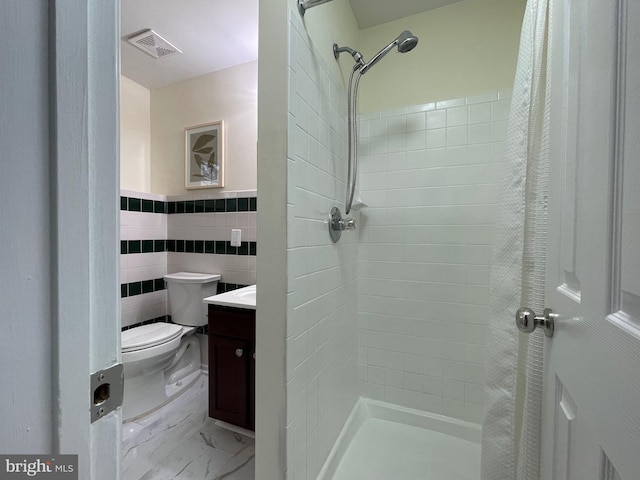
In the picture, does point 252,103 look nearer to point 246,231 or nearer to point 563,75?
point 246,231

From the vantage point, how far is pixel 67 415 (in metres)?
0.29

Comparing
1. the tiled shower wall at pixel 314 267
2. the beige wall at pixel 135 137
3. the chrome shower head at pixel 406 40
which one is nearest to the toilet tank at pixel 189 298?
the beige wall at pixel 135 137

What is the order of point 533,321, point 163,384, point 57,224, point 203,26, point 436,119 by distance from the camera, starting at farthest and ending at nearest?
point 163,384, point 203,26, point 436,119, point 533,321, point 57,224

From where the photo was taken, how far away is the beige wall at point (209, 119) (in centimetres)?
200

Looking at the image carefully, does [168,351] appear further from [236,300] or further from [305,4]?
[305,4]

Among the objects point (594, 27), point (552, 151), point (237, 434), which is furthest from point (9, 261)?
point (237, 434)

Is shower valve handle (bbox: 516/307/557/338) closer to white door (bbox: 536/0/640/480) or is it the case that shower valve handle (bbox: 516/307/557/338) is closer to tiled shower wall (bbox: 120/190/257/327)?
white door (bbox: 536/0/640/480)

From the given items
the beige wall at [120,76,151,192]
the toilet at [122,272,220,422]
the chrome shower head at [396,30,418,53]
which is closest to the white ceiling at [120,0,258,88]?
the beige wall at [120,76,151,192]

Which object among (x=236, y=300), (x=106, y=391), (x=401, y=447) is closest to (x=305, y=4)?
(x=106, y=391)

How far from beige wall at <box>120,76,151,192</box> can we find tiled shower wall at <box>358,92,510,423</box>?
1.84 metres

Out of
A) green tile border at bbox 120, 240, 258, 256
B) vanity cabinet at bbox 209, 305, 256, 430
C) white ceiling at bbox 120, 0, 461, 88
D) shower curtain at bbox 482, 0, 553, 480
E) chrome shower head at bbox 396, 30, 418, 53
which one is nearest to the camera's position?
shower curtain at bbox 482, 0, 553, 480

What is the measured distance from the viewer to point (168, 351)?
66.9 inches

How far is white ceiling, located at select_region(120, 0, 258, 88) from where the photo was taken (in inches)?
59.3

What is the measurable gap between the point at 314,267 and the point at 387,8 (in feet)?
4.77
